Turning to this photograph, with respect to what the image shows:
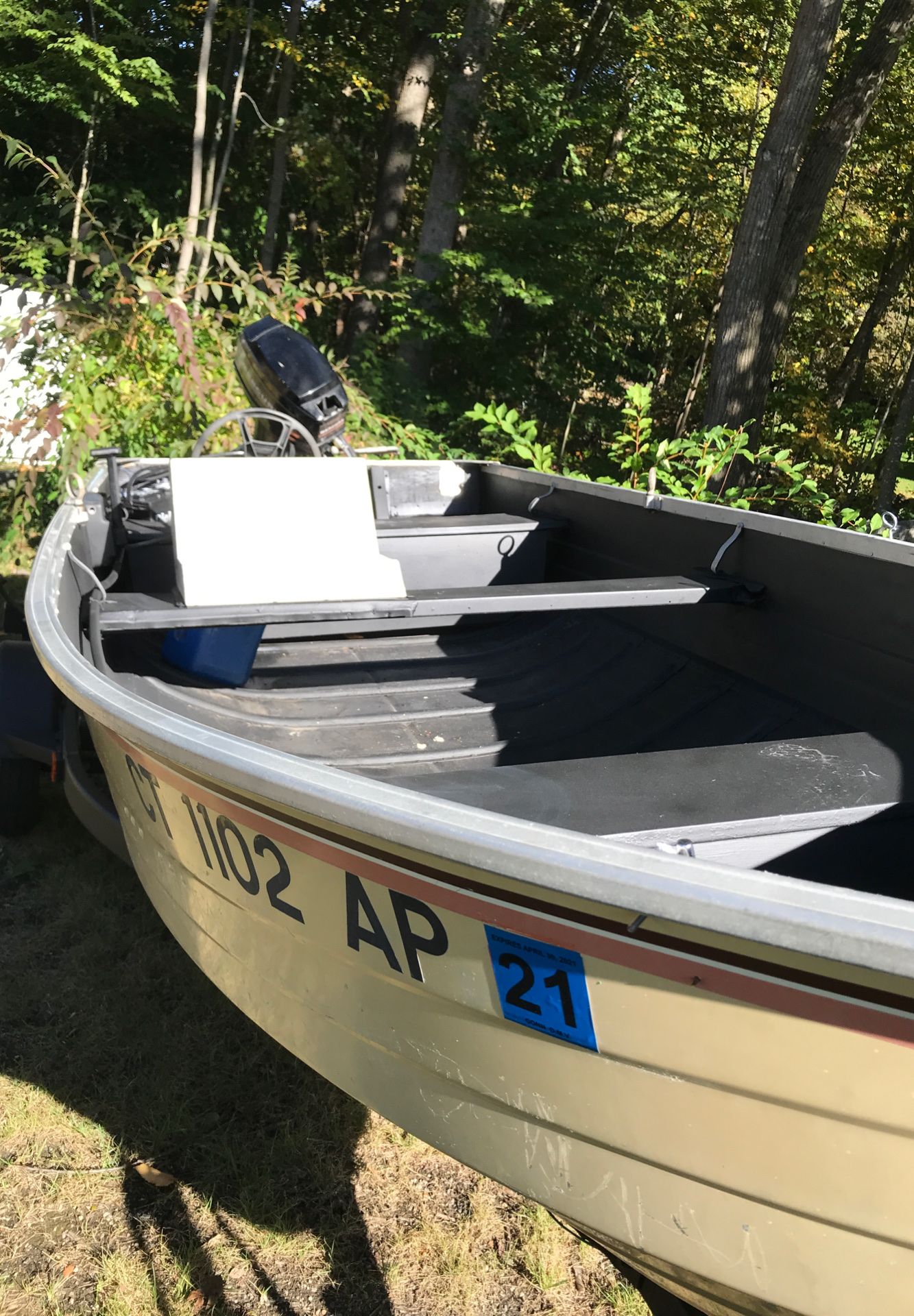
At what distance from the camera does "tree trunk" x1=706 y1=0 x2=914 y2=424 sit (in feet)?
23.0

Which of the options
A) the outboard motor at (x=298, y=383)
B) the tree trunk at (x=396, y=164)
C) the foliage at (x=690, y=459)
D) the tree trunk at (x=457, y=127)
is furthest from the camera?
the tree trunk at (x=396, y=164)

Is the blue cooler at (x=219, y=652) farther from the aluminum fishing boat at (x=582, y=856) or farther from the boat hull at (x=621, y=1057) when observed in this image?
the boat hull at (x=621, y=1057)

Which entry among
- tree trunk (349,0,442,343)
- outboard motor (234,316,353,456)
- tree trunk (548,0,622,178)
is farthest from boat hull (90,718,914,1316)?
tree trunk (548,0,622,178)

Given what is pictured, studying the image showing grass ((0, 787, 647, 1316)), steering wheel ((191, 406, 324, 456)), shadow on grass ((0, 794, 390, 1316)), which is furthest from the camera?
steering wheel ((191, 406, 324, 456))

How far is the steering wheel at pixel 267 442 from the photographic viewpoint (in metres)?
3.38

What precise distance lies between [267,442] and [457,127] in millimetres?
6949

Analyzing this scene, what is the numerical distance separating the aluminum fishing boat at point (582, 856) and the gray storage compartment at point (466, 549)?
50cm

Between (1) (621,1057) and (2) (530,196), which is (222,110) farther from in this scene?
(1) (621,1057)

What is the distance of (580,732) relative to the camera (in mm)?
2863

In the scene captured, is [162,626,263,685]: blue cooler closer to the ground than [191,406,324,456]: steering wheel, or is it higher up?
closer to the ground

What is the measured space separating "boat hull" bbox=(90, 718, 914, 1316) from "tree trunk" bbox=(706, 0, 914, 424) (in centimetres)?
648

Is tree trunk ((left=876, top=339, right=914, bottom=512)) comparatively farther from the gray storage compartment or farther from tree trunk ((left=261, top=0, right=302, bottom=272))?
tree trunk ((left=261, top=0, right=302, bottom=272))

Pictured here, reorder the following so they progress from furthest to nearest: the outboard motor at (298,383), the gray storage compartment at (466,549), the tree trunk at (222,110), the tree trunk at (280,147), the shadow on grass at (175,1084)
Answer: the tree trunk at (280,147) → the tree trunk at (222,110) → the outboard motor at (298,383) → the gray storage compartment at (466,549) → the shadow on grass at (175,1084)

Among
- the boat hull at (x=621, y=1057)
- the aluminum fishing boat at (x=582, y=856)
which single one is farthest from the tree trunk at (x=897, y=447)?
the boat hull at (x=621, y=1057)
